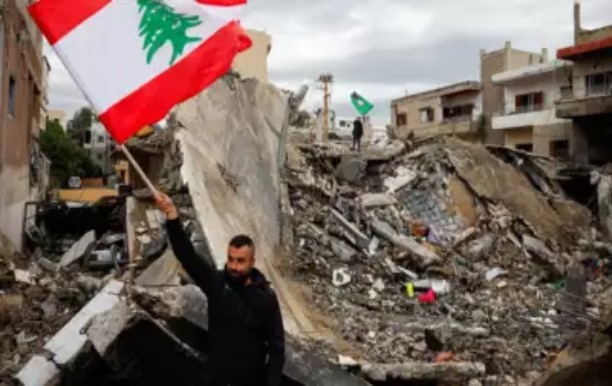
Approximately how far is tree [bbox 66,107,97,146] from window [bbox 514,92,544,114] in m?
41.3

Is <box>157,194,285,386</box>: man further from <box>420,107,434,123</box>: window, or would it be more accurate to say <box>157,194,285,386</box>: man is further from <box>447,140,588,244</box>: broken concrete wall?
<box>420,107,434,123</box>: window

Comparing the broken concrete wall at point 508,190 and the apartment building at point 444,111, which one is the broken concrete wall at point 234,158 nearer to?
the broken concrete wall at point 508,190

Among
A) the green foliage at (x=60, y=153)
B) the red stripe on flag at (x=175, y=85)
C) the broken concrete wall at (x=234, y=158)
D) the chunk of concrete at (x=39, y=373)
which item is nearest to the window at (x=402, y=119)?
the green foliage at (x=60, y=153)

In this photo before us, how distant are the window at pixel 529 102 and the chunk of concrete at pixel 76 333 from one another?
2544cm

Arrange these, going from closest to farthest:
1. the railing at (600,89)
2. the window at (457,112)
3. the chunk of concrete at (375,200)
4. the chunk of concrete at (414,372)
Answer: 1. the chunk of concrete at (414,372)
2. the chunk of concrete at (375,200)
3. the railing at (600,89)
4. the window at (457,112)

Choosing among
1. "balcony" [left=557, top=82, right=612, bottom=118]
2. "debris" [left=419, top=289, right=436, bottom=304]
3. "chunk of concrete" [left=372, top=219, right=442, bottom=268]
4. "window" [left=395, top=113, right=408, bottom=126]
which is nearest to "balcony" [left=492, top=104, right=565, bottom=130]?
"balcony" [left=557, top=82, right=612, bottom=118]

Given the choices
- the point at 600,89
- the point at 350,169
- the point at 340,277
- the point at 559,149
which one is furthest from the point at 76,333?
the point at 559,149

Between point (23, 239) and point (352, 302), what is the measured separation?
20.0 feet

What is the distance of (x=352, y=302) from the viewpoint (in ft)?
27.9

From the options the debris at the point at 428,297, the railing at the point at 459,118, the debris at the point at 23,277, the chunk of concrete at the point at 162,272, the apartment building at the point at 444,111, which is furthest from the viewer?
the railing at the point at 459,118

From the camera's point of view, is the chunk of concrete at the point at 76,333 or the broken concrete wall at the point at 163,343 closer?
the broken concrete wall at the point at 163,343

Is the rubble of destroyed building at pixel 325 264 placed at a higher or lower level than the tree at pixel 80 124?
lower

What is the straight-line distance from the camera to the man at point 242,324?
2.94m

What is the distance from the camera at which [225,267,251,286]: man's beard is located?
2959mm
